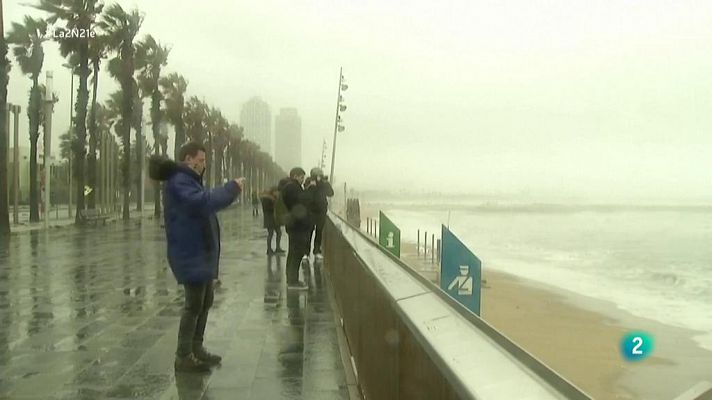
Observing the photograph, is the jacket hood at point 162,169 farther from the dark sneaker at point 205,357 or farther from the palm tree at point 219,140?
the palm tree at point 219,140

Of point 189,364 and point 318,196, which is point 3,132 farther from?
point 189,364

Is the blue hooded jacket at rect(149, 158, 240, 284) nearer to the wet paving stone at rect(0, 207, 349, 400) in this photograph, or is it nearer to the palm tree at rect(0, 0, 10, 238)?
the wet paving stone at rect(0, 207, 349, 400)

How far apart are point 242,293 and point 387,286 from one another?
24.0ft

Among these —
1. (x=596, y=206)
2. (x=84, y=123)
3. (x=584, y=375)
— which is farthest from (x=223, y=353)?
(x=596, y=206)

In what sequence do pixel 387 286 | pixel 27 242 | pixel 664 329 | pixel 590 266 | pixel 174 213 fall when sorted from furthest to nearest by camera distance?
pixel 590 266 → pixel 27 242 → pixel 664 329 → pixel 174 213 → pixel 387 286

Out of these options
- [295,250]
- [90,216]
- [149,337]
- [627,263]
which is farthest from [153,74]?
[149,337]

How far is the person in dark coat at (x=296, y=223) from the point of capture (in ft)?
35.0

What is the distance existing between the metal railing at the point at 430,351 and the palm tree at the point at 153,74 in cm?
3817

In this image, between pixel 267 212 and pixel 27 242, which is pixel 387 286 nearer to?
pixel 267 212

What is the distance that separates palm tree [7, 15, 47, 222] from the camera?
116ft

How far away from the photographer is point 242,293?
10.8 m

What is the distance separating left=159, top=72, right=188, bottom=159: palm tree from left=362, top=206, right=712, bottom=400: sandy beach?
88.6 ft

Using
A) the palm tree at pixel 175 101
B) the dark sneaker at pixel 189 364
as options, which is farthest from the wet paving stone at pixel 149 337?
the palm tree at pixel 175 101

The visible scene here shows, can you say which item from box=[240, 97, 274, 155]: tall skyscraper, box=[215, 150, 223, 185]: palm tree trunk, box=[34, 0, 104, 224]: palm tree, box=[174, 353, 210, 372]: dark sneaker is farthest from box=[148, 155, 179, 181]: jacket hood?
box=[240, 97, 274, 155]: tall skyscraper
